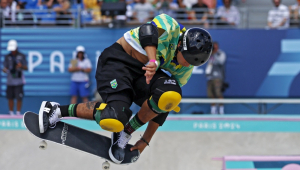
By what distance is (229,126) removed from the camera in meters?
7.29

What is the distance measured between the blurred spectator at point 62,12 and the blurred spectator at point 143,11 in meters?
2.08

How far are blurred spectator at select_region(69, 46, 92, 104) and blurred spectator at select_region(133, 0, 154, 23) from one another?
193cm

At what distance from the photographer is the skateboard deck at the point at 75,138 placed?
4.11 meters

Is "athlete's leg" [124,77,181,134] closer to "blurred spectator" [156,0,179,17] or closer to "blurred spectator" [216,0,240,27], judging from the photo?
"blurred spectator" [156,0,179,17]

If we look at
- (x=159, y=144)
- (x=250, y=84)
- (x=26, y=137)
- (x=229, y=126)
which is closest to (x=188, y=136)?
(x=159, y=144)

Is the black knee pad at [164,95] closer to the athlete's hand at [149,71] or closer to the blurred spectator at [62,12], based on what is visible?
the athlete's hand at [149,71]

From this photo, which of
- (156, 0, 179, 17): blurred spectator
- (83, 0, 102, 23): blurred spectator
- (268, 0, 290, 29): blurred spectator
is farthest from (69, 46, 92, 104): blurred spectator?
(268, 0, 290, 29): blurred spectator

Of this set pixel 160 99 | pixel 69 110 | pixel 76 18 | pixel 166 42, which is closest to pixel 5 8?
pixel 76 18

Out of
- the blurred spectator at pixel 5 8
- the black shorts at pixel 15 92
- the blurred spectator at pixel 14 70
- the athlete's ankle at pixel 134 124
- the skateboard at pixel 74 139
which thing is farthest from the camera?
the blurred spectator at pixel 5 8

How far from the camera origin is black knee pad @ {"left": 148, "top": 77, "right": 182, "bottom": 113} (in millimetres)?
3799

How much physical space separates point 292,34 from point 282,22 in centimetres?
48

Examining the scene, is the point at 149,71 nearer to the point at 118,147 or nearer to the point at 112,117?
the point at 112,117

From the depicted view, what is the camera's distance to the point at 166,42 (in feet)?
12.9

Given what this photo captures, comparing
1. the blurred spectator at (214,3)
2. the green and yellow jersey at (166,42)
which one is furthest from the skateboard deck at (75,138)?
the blurred spectator at (214,3)
